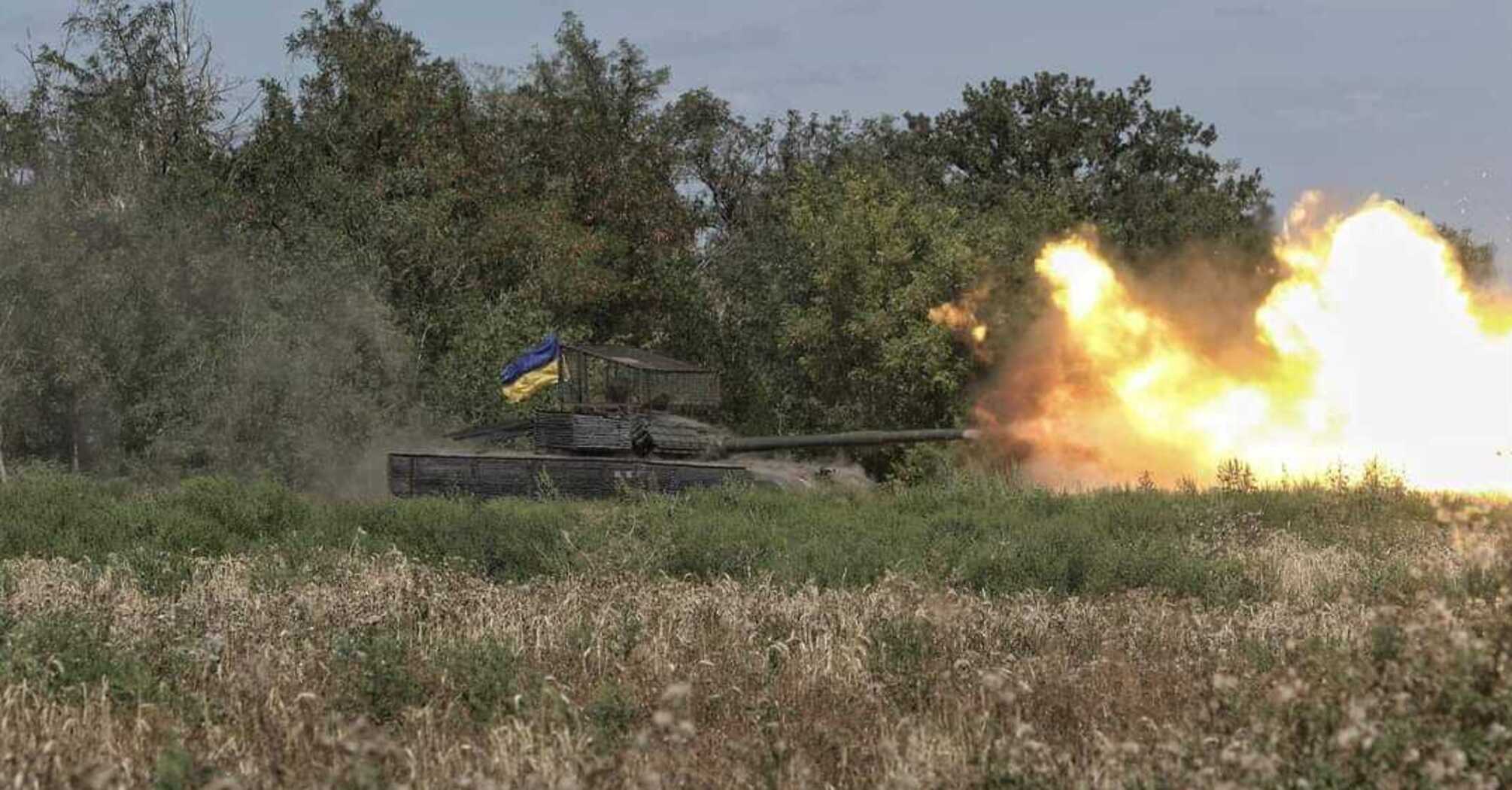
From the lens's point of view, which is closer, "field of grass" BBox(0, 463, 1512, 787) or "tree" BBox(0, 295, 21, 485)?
"field of grass" BBox(0, 463, 1512, 787)

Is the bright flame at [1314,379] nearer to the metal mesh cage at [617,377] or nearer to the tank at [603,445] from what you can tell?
the tank at [603,445]

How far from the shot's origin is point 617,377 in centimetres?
3058

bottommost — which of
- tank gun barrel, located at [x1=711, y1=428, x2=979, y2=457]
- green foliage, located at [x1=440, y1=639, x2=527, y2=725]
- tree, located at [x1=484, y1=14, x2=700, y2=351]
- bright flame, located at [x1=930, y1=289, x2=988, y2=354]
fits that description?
green foliage, located at [x1=440, y1=639, x2=527, y2=725]

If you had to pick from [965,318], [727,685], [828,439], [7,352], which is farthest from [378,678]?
[7,352]

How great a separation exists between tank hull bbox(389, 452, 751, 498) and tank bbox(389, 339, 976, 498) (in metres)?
0.02

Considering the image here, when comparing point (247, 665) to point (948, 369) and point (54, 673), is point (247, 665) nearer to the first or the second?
point (54, 673)

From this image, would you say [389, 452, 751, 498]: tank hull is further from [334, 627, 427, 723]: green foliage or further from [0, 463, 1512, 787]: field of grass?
[334, 627, 427, 723]: green foliage

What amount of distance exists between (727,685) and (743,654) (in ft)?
2.77

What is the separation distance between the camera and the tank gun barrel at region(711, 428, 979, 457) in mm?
30125

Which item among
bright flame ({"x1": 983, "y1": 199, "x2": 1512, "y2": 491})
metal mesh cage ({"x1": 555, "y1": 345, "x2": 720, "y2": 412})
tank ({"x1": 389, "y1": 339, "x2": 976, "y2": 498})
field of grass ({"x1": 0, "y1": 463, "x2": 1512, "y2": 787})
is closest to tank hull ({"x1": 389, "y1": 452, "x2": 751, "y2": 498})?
tank ({"x1": 389, "y1": 339, "x2": 976, "y2": 498})

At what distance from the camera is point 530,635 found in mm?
11961

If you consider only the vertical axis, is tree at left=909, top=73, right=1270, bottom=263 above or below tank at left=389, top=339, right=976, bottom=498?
above

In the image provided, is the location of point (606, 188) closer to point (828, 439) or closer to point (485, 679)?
point (828, 439)

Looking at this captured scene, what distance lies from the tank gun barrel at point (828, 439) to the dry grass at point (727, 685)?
1515cm
